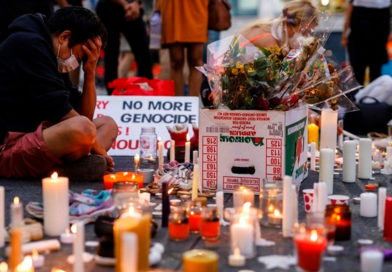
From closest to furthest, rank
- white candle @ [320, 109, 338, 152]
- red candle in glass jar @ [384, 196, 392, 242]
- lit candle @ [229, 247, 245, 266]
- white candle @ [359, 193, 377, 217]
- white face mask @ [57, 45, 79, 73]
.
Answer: lit candle @ [229, 247, 245, 266] → red candle in glass jar @ [384, 196, 392, 242] → white candle @ [359, 193, 377, 217] → white face mask @ [57, 45, 79, 73] → white candle @ [320, 109, 338, 152]

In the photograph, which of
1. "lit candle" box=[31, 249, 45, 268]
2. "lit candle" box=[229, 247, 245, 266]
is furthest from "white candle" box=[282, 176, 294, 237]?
"lit candle" box=[31, 249, 45, 268]

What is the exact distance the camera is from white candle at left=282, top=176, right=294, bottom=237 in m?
2.79

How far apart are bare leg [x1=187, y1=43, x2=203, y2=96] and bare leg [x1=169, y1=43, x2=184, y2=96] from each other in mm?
78

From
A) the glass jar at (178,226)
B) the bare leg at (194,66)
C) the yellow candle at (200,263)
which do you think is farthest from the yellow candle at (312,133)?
the yellow candle at (200,263)

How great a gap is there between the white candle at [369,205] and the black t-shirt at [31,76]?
5.43 feet

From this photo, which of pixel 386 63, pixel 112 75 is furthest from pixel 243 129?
pixel 386 63

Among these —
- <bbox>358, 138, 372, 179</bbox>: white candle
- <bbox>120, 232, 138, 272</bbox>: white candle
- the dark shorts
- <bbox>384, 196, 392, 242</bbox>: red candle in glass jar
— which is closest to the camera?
<bbox>120, 232, 138, 272</bbox>: white candle

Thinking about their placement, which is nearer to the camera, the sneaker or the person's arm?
the sneaker

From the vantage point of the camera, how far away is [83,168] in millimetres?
3994

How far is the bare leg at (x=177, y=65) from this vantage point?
21.0ft

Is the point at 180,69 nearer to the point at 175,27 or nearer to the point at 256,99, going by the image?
the point at 175,27

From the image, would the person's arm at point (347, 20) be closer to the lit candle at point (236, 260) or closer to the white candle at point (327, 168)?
the white candle at point (327, 168)

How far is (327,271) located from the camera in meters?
2.49

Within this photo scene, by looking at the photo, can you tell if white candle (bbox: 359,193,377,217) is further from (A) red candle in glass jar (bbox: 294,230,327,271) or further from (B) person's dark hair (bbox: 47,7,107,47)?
(B) person's dark hair (bbox: 47,7,107,47)
